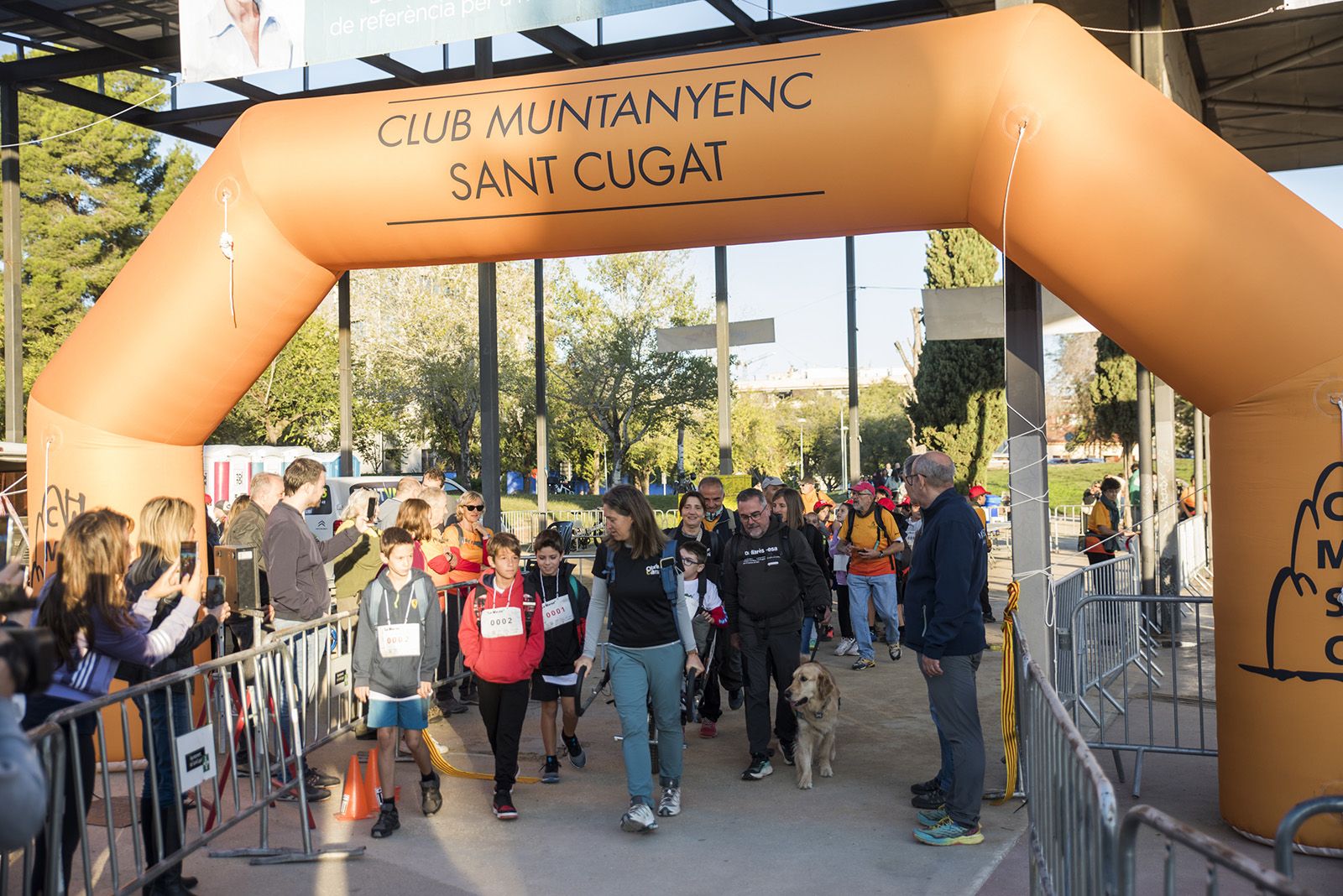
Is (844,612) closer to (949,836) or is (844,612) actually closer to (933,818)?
(933,818)

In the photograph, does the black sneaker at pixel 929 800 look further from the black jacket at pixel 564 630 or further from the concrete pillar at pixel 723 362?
the concrete pillar at pixel 723 362

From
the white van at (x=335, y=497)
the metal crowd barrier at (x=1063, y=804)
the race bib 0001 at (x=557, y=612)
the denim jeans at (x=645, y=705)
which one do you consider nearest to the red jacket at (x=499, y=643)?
the race bib 0001 at (x=557, y=612)

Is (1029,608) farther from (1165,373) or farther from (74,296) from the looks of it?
(74,296)

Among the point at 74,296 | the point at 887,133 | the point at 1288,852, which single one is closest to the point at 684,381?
the point at 74,296

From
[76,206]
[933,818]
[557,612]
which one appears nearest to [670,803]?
[557,612]

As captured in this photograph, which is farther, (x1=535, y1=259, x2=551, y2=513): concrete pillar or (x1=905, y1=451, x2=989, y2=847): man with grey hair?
(x1=535, y1=259, x2=551, y2=513): concrete pillar

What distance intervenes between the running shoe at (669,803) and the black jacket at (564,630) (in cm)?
106

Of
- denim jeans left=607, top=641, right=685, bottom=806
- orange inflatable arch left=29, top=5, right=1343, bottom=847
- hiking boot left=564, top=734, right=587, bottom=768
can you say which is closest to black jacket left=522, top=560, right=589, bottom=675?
hiking boot left=564, top=734, right=587, bottom=768

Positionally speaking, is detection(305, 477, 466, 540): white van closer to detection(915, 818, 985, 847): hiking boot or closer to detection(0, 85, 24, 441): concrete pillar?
detection(0, 85, 24, 441): concrete pillar

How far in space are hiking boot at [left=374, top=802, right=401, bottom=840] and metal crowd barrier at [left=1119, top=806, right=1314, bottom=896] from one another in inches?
173

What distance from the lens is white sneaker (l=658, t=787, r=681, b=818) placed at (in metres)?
6.44

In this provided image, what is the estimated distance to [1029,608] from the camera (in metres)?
7.02

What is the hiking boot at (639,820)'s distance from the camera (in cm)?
606

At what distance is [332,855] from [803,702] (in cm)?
287
